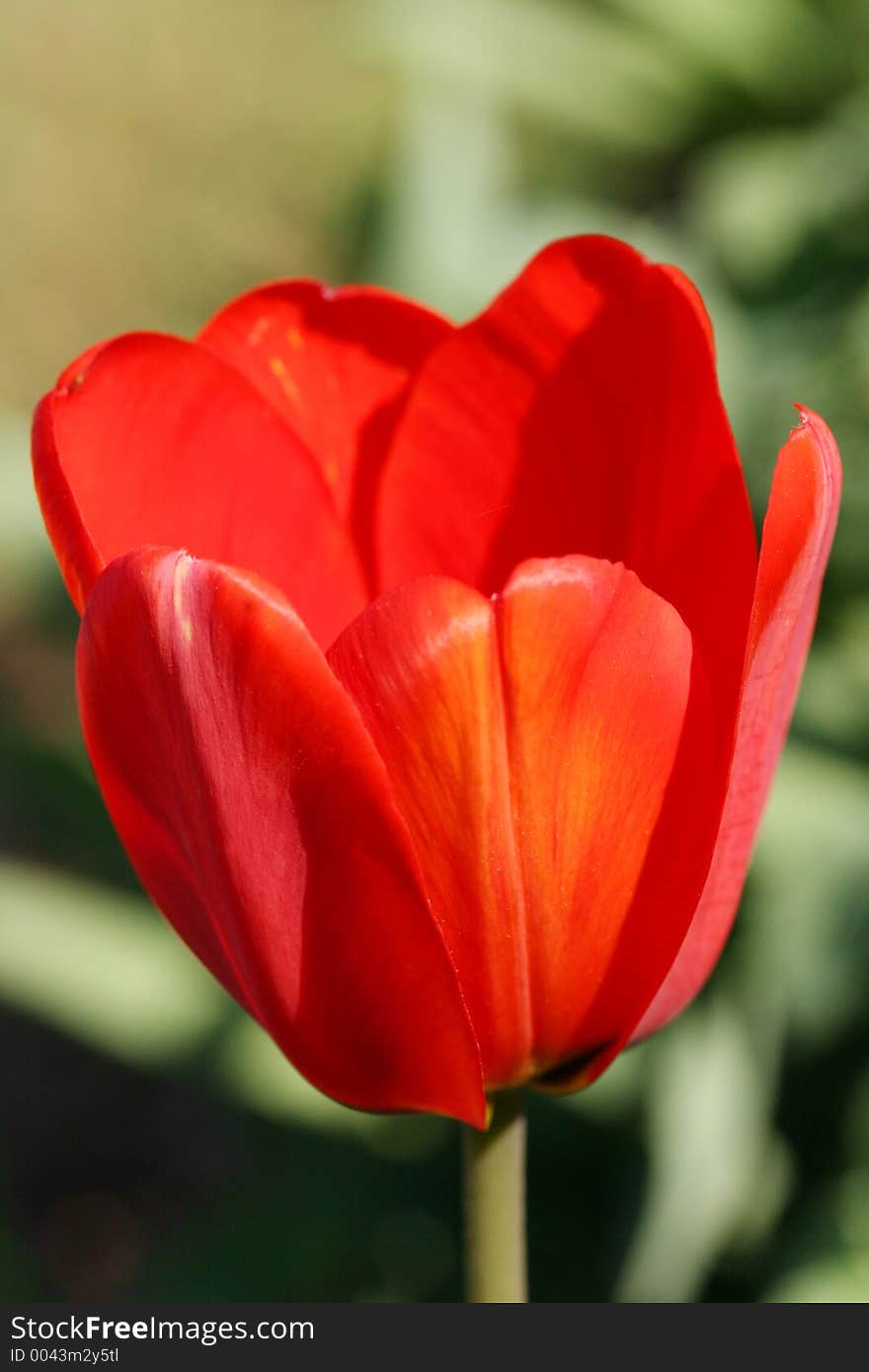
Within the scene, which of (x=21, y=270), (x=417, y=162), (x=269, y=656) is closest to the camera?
(x=269, y=656)

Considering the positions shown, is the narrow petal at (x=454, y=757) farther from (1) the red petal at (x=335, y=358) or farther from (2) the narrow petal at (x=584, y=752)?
(1) the red petal at (x=335, y=358)

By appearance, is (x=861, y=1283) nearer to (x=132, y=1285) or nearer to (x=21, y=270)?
(x=132, y=1285)

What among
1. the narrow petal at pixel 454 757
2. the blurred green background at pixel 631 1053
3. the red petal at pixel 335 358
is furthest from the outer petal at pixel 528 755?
the blurred green background at pixel 631 1053

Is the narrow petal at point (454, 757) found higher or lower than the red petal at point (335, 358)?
lower

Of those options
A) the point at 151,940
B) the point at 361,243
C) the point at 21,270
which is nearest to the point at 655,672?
the point at 151,940

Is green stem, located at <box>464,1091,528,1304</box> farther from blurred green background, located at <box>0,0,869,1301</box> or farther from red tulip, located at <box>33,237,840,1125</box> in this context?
blurred green background, located at <box>0,0,869,1301</box>

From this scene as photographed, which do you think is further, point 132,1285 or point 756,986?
point 132,1285

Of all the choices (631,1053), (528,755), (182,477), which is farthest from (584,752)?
(631,1053)

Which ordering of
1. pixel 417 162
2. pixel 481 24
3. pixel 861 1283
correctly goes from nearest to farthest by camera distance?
pixel 861 1283 < pixel 417 162 < pixel 481 24
